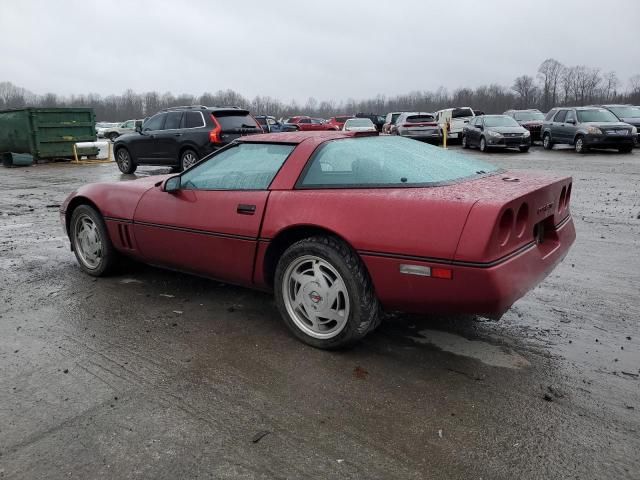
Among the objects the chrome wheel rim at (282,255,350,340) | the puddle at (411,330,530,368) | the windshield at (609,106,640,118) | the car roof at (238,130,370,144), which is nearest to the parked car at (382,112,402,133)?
the windshield at (609,106,640,118)

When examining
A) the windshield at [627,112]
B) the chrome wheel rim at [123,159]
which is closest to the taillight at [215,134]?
the chrome wheel rim at [123,159]

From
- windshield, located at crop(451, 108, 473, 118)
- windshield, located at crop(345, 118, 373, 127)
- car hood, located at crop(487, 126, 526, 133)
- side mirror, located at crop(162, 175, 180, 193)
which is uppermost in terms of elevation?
windshield, located at crop(451, 108, 473, 118)

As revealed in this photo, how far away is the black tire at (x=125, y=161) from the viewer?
1459cm

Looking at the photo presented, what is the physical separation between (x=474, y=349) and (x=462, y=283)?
0.77 metres

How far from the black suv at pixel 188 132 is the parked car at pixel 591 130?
11661 millimetres

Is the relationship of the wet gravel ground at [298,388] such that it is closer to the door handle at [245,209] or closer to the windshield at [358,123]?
the door handle at [245,209]

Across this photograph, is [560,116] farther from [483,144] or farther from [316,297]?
[316,297]

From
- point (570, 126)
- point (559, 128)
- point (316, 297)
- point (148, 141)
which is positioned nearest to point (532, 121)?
point (559, 128)

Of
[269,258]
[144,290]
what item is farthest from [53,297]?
[269,258]

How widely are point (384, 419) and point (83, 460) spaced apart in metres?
1.34

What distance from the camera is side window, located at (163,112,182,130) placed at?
42.8ft

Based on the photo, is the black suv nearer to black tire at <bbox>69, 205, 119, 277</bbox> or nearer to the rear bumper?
black tire at <bbox>69, 205, 119, 277</bbox>

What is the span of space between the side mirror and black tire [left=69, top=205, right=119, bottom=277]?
0.88 m

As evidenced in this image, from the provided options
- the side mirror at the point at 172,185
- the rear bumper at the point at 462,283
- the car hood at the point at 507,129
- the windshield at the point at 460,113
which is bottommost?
the rear bumper at the point at 462,283
